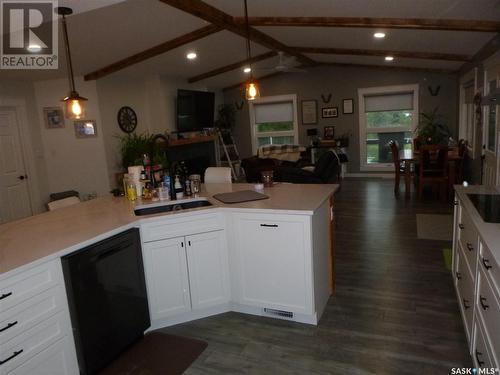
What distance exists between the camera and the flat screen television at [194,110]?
7.90 meters

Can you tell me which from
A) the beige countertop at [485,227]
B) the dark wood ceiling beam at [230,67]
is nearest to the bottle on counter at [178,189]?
the beige countertop at [485,227]

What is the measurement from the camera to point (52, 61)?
5094mm

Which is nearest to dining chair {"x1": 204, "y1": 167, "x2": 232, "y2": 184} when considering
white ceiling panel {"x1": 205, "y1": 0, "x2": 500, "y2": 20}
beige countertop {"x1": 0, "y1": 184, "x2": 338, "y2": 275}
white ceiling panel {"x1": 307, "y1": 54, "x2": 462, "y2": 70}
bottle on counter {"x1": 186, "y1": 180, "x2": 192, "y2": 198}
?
beige countertop {"x1": 0, "y1": 184, "x2": 338, "y2": 275}

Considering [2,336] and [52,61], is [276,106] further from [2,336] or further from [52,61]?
[2,336]

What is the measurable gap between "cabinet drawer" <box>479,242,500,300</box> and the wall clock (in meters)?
6.42

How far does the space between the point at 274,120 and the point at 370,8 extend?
5.92m

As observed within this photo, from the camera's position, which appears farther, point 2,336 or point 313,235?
point 313,235

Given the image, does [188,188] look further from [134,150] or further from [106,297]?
[134,150]

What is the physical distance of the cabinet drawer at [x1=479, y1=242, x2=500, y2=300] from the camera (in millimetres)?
1537

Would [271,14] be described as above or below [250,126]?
above

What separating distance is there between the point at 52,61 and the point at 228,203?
389 cm

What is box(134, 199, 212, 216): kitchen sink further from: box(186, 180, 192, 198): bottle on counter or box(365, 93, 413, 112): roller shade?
box(365, 93, 413, 112): roller shade

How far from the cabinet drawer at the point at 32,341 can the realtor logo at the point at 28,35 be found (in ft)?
7.64

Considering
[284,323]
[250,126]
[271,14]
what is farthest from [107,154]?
[284,323]
